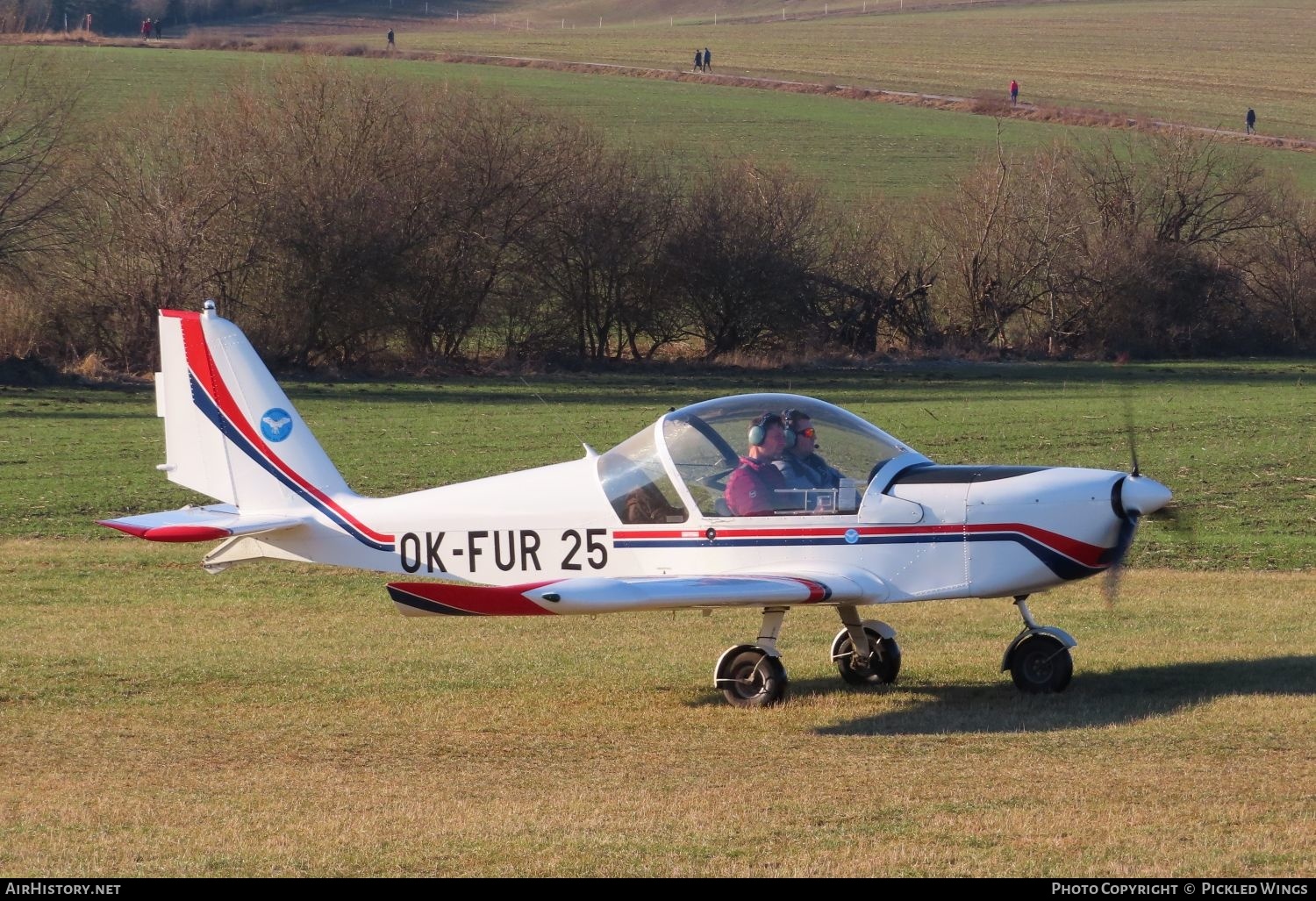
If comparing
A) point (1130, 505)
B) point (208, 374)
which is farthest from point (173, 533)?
point (1130, 505)

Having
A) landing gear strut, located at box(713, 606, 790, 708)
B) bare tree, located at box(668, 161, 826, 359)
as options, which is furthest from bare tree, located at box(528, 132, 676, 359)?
landing gear strut, located at box(713, 606, 790, 708)

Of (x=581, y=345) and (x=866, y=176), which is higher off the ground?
(x=866, y=176)

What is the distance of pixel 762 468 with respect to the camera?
9539mm

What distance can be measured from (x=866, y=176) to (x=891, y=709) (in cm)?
5260

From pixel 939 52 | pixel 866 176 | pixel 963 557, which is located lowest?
pixel 963 557

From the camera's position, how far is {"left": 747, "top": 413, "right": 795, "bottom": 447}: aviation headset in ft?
31.2

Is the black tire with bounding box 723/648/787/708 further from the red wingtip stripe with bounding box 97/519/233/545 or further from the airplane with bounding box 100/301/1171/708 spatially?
the red wingtip stripe with bounding box 97/519/233/545

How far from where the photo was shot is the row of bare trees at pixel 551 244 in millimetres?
35500

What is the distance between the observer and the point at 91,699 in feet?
31.4

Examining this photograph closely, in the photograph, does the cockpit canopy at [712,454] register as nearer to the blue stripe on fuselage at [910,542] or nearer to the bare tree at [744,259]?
the blue stripe on fuselage at [910,542]

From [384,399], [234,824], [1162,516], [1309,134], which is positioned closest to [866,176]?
[1309,134]
